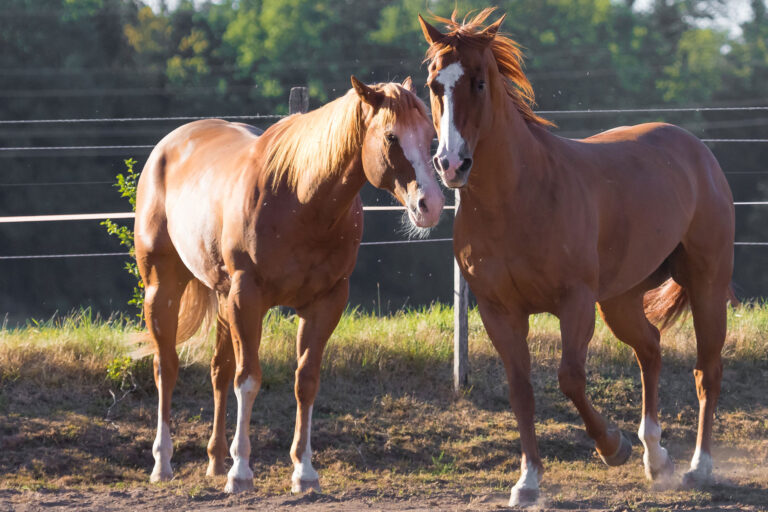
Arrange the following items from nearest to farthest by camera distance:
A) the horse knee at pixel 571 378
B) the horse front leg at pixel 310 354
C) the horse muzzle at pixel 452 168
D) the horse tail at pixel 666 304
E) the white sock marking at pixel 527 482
A: the horse muzzle at pixel 452 168, the horse knee at pixel 571 378, the white sock marking at pixel 527 482, the horse front leg at pixel 310 354, the horse tail at pixel 666 304

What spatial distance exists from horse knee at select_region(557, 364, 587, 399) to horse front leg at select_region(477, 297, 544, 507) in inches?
8.5

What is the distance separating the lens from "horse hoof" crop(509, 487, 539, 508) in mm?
4012

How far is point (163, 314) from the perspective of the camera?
5.37m

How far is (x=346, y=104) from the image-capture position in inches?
172

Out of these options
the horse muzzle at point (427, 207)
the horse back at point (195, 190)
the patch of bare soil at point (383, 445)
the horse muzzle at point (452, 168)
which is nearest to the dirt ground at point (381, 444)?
the patch of bare soil at point (383, 445)

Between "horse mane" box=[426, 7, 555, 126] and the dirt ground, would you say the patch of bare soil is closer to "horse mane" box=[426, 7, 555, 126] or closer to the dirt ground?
the dirt ground

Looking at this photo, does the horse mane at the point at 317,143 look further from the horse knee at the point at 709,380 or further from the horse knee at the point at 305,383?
the horse knee at the point at 709,380

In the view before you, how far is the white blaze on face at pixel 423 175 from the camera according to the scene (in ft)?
12.5

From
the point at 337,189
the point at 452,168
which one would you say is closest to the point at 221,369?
the point at 337,189

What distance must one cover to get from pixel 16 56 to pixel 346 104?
23.8 meters

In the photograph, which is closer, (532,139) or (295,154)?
(532,139)

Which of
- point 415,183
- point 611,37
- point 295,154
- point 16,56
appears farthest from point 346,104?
point 611,37

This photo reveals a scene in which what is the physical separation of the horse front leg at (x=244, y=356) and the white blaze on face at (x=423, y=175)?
1.02 m

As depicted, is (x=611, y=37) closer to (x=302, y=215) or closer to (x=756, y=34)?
(x=756, y=34)
